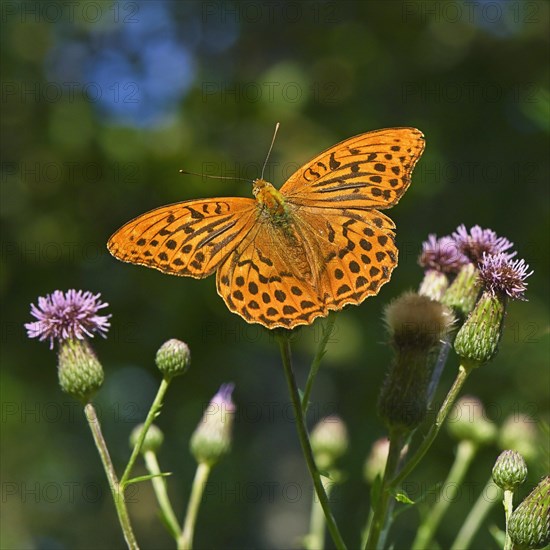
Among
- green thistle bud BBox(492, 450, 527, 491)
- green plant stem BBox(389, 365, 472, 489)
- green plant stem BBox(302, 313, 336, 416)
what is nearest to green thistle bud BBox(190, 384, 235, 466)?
green plant stem BBox(302, 313, 336, 416)

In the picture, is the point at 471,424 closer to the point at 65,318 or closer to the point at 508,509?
the point at 508,509

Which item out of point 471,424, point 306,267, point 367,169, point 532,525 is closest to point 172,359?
point 306,267

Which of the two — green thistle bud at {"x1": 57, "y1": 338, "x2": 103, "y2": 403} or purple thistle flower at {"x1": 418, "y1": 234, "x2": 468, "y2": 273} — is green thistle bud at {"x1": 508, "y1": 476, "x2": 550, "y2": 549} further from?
green thistle bud at {"x1": 57, "y1": 338, "x2": 103, "y2": 403}

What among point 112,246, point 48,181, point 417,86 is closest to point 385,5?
point 417,86

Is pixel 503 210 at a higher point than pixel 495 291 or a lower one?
lower

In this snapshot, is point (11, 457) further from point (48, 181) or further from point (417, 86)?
point (417, 86)
